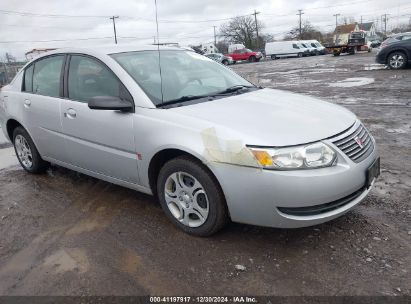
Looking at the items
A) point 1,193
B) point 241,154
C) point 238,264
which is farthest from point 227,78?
point 1,193

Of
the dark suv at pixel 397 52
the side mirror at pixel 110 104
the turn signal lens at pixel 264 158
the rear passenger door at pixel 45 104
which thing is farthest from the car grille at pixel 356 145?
the dark suv at pixel 397 52

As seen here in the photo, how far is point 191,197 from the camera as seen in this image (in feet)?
10.8

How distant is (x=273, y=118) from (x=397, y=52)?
15253mm

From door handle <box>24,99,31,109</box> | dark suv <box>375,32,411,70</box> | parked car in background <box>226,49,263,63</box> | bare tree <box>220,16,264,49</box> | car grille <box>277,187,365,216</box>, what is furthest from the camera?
bare tree <box>220,16,264,49</box>

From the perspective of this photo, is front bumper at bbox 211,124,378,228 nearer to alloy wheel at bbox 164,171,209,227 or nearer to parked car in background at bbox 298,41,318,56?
alloy wheel at bbox 164,171,209,227

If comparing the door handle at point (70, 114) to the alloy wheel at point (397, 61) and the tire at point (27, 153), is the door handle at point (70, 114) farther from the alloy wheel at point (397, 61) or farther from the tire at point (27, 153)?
the alloy wheel at point (397, 61)

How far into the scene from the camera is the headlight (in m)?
2.79

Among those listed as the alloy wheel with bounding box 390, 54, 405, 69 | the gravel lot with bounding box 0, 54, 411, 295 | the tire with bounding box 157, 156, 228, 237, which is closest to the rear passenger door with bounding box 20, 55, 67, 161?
the gravel lot with bounding box 0, 54, 411, 295

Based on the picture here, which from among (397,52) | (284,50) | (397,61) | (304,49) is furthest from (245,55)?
(397,52)

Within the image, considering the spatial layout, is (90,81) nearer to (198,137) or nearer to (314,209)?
(198,137)

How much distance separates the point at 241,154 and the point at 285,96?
4.34 feet

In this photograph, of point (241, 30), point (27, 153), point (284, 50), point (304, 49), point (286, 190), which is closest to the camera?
point (286, 190)

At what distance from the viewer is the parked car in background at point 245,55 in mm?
45938

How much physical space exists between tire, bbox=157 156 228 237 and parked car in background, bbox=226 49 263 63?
44.1 m
